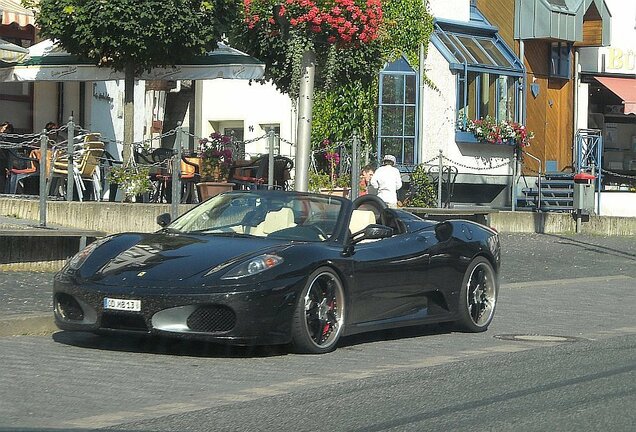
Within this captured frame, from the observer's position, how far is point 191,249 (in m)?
9.70

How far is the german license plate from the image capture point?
9.18 m

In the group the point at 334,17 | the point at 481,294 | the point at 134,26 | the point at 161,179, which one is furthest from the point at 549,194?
the point at 481,294

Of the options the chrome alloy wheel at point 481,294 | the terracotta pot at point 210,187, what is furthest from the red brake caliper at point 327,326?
the terracotta pot at point 210,187

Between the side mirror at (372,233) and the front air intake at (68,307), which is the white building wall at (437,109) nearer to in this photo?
the side mirror at (372,233)

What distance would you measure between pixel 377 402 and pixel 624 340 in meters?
4.19

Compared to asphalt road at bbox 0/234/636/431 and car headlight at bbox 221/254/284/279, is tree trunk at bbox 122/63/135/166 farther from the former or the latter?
car headlight at bbox 221/254/284/279

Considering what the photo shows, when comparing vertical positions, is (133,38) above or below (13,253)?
above

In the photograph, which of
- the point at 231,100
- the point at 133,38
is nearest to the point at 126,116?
the point at 133,38

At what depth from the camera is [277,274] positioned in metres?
9.32

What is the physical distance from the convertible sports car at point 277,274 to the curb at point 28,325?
789 mm

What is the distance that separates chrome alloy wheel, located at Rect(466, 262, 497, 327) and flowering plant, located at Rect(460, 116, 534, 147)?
61.9ft

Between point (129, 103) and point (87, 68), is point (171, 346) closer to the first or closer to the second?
point (129, 103)

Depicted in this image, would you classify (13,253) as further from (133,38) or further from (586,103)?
(586,103)

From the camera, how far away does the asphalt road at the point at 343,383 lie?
6.94m
